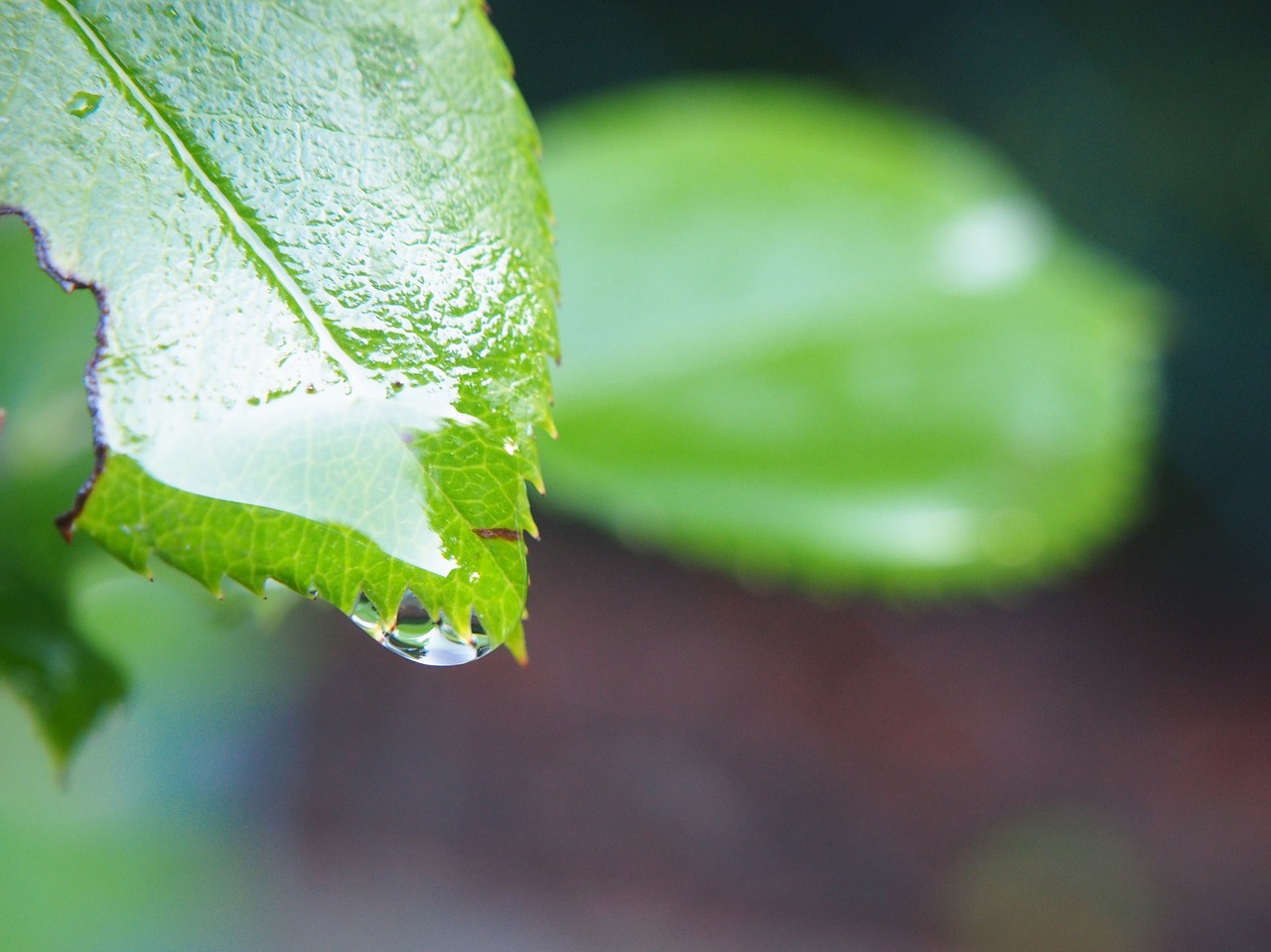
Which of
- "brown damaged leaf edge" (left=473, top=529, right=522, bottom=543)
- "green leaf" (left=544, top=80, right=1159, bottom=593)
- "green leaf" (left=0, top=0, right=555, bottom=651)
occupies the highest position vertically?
"green leaf" (left=544, top=80, right=1159, bottom=593)

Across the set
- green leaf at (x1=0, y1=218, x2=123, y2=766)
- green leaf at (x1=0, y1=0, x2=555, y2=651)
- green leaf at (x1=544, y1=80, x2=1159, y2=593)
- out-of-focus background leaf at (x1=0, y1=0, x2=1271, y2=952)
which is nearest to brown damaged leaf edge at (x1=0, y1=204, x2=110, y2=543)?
green leaf at (x1=0, y1=0, x2=555, y2=651)

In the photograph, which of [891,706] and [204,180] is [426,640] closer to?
[204,180]

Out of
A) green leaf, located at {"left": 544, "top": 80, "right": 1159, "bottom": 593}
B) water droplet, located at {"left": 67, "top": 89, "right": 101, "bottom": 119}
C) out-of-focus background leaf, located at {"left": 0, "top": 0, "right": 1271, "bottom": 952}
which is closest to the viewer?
water droplet, located at {"left": 67, "top": 89, "right": 101, "bottom": 119}

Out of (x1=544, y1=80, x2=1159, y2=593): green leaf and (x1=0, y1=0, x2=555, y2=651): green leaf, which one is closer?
(x1=0, y1=0, x2=555, y2=651): green leaf

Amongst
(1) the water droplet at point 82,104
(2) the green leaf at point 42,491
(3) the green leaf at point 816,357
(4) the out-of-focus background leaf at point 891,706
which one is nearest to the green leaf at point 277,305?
(1) the water droplet at point 82,104

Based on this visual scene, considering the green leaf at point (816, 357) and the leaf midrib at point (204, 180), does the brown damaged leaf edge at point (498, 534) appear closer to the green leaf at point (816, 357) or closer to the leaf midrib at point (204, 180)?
the leaf midrib at point (204, 180)

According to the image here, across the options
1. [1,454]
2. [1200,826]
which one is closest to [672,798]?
[1200,826]

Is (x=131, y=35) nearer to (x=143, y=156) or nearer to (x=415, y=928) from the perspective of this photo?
(x=143, y=156)

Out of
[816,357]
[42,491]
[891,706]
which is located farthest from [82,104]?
[891,706]

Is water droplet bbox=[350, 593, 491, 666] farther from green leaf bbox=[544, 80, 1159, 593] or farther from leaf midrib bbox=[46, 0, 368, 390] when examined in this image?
green leaf bbox=[544, 80, 1159, 593]
